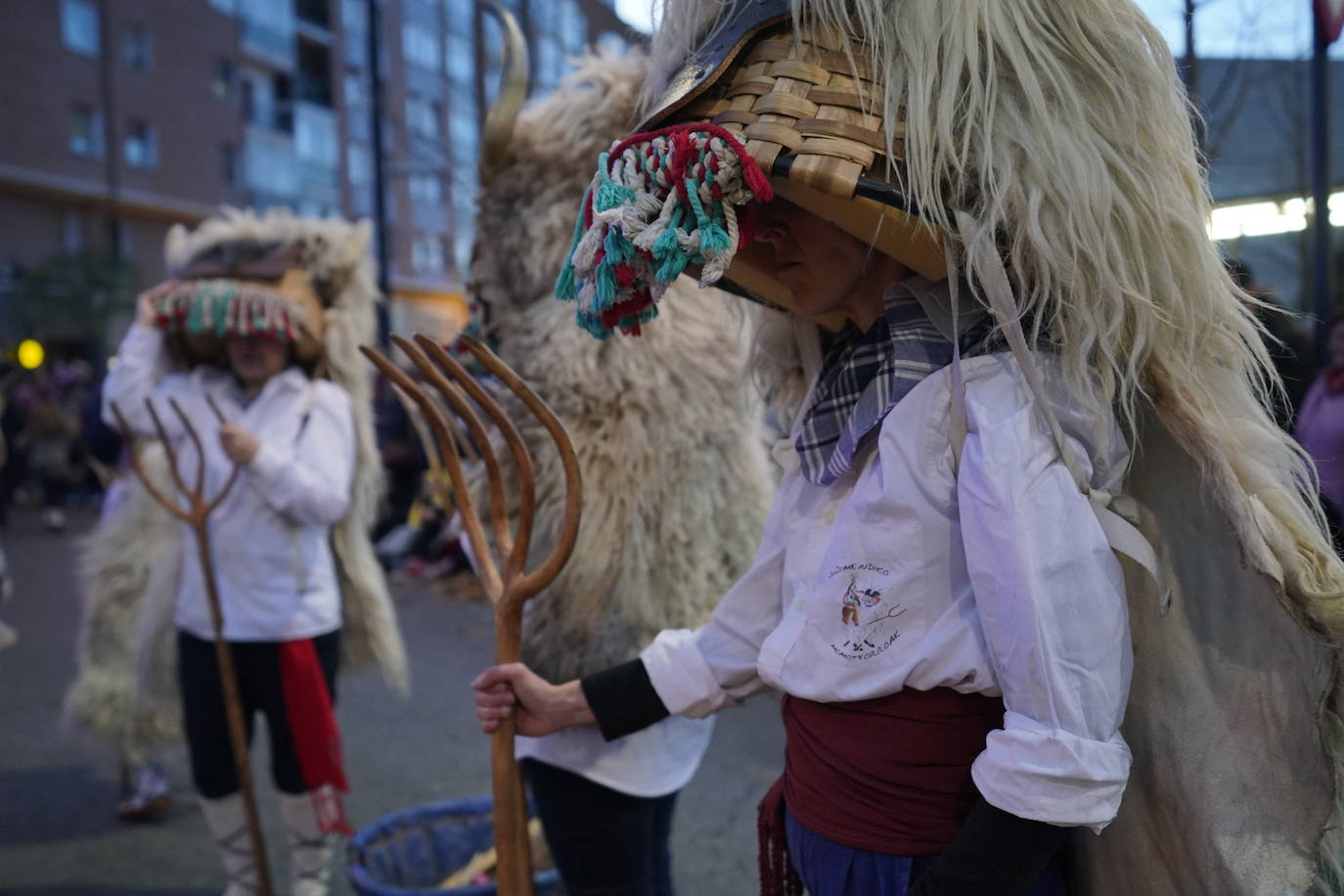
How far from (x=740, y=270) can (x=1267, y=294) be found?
263cm

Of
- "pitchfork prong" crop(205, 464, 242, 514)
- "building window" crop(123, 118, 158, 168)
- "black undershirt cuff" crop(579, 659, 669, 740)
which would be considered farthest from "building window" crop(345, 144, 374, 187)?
"black undershirt cuff" crop(579, 659, 669, 740)

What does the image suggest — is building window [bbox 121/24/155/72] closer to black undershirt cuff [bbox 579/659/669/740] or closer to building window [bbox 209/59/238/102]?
building window [bbox 209/59/238/102]

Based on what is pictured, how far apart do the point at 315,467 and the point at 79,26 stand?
22373 millimetres

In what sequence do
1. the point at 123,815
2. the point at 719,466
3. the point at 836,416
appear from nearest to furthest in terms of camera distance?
1. the point at 836,416
2. the point at 719,466
3. the point at 123,815

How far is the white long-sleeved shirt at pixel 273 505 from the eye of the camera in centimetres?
278

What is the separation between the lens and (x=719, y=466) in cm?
202

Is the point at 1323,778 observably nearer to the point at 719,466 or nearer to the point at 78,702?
the point at 719,466

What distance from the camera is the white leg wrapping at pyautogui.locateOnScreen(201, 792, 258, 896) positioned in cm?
279

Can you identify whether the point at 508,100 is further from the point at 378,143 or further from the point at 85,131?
the point at 85,131

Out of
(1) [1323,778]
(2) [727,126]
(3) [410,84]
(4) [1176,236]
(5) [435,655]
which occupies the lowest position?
(5) [435,655]

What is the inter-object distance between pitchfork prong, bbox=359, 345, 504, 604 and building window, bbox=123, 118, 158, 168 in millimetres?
23954

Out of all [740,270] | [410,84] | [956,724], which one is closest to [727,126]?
[740,270]

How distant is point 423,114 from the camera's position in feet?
88.2

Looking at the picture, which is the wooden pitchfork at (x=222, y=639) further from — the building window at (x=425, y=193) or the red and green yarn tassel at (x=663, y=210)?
the building window at (x=425, y=193)
